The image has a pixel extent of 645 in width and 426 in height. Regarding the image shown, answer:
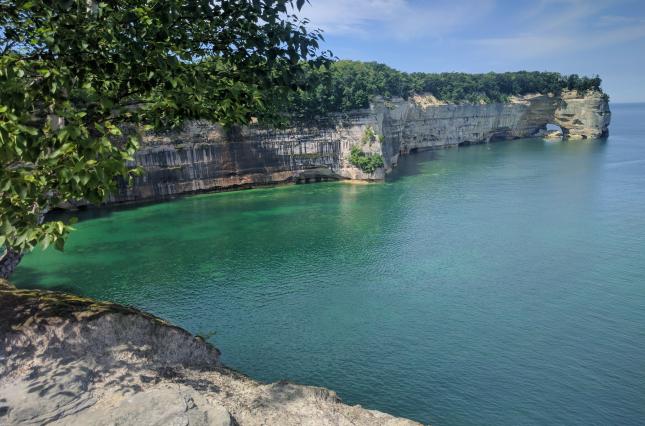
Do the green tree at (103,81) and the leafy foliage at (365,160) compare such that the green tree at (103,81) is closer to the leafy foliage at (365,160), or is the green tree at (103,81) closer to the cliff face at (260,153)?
the cliff face at (260,153)

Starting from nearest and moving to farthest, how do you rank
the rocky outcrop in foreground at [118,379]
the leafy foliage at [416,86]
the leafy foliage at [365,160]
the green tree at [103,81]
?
1. the green tree at [103,81]
2. the rocky outcrop in foreground at [118,379]
3. the leafy foliage at [365,160]
4. the leafy foliage at [416,86]

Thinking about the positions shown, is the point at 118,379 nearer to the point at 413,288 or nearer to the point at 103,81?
the point at 103,81

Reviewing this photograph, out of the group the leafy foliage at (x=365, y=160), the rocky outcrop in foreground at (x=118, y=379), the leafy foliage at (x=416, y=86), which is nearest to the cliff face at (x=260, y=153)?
the leafy foliage at (x=365, y=160)

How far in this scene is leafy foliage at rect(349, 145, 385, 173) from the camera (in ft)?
219

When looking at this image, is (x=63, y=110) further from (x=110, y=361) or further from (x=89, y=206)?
(x=89, y=206)

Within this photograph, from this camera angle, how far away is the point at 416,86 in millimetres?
99250

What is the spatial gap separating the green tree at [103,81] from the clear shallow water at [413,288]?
12589mm

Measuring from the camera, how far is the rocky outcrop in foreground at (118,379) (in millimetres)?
8656

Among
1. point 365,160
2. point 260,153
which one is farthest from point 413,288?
point 260,153

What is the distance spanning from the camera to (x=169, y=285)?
99.9ft

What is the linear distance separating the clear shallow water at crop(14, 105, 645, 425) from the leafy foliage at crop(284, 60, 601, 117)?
17.8 meters

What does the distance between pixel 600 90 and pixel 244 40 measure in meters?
121

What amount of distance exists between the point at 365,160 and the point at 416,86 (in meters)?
39.9

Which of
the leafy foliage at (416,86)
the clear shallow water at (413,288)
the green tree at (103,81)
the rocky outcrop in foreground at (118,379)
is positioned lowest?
the clear shallow water at (413,288)
